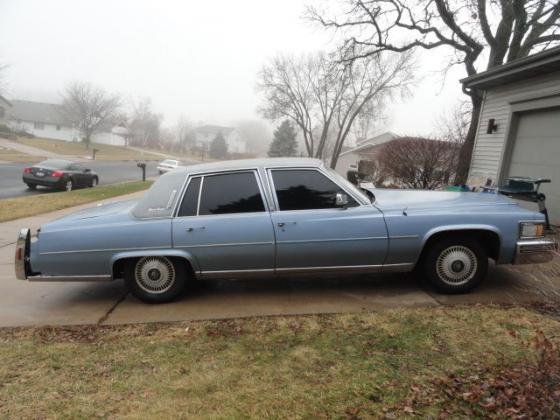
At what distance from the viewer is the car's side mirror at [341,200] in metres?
4.56

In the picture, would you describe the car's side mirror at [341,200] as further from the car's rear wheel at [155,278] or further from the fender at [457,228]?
the car's rear wheel at [155,278]

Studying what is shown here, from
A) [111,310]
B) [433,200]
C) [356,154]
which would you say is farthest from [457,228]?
[356,154]

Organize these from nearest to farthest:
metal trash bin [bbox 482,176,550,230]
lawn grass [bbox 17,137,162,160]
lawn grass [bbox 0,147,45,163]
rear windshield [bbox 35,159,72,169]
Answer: metal trash bin [bbox 482,176,550,230]
rear windshield [bbox 35,159,72,169]
lawn grass [bbox 0,147,45,163]
lawn grass [bbox 17,137,162,160]

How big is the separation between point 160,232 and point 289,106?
51249mm

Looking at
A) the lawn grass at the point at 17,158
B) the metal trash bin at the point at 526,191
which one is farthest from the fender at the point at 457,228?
the lawn grass at the point at 17,158

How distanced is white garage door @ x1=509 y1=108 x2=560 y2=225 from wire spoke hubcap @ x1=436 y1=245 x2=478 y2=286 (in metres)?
4.74

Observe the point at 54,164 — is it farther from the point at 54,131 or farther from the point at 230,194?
the point at 54,131

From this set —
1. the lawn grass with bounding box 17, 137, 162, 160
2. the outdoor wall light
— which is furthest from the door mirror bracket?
the lawn grass with bounding box 17, 137, 162, 160

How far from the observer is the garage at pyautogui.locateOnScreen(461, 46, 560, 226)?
8305mm

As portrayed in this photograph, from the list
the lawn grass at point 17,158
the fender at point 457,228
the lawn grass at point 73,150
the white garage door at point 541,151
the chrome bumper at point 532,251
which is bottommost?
the lawn grass at point 17,158

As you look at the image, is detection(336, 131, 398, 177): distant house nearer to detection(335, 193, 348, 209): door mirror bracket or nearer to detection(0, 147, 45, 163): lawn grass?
detection(0, 147, 45, 163): lawn grass

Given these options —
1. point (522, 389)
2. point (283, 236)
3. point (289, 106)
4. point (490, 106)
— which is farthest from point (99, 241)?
point (289, 106)

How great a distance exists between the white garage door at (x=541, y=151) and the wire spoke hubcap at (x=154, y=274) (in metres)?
7.27

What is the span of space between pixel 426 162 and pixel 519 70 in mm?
5185
